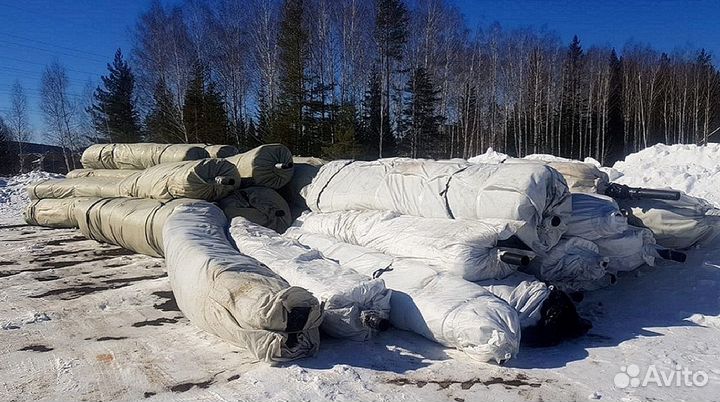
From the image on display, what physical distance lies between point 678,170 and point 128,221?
7.90 m

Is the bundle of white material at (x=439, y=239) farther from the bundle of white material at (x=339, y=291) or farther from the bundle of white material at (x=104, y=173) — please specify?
the bundle of white material at (x=104, y=173)

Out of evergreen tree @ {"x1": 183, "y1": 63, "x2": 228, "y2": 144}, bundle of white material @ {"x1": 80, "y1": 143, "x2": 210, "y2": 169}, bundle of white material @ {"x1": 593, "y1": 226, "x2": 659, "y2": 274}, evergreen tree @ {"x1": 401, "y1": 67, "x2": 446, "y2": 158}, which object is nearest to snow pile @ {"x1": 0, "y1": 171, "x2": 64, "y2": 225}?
bundle of white material @ {"x1": 80, "y1": 143, "x2": 210, "y2": 169}

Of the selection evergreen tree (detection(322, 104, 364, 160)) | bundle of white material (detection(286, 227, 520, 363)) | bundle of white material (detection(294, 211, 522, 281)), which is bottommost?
bundle of white material (detection(286, 227, 520, 363))

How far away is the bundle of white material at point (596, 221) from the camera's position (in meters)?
4.34

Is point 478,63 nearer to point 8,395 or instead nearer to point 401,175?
point 401,175

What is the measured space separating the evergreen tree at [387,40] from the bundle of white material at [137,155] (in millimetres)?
13638

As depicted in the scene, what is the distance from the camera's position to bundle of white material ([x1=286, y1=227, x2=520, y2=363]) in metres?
3.02

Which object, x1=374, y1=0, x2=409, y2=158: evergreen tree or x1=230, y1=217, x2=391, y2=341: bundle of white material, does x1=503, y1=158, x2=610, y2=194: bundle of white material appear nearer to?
x1=230, y1=217, x2=391, y2=341: bundle of white material

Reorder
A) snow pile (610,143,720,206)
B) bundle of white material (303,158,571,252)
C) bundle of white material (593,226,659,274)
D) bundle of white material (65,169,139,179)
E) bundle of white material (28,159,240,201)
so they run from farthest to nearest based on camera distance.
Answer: bundle of white material (65,169,139,179) → snow pile (610,143,720,206) → bundle of white material (28,159,240,201) → bundle of white material (593,226,659,274) → bundle of white material (303,158,571,252)

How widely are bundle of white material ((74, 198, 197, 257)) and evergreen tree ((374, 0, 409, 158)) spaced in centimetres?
1540

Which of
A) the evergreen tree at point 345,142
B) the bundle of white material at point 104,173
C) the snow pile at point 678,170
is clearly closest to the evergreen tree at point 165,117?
the evergreen tree at point 345,142

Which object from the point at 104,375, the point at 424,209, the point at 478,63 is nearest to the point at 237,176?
the point at 424,209

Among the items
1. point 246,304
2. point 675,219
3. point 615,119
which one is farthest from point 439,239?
point 615,119

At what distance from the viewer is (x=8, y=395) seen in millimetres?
2750
